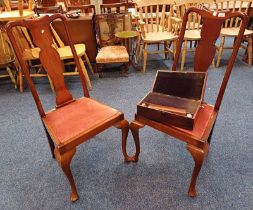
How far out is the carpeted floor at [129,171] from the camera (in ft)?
4.42

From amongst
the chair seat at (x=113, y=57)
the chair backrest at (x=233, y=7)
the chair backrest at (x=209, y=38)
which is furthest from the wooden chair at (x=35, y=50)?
the chair backrest at (x=233, y=7)

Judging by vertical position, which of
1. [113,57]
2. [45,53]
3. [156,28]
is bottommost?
[113,57]

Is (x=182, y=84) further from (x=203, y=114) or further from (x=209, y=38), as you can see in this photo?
(x=209, y=38)

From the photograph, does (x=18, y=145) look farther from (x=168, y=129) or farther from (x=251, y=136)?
(x=251, y=136)

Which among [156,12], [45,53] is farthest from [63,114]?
[156,12]

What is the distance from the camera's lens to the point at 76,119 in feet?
4.41

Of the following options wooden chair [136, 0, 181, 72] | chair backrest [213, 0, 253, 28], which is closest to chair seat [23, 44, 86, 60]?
wooden chair [136, 0, 181, 72]

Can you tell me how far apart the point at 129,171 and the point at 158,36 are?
6.71 ft

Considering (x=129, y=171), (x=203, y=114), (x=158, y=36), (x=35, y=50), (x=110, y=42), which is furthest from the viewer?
(x=110, y=42)

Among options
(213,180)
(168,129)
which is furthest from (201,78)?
(213,180)

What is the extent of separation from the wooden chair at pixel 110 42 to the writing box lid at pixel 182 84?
4.71ft

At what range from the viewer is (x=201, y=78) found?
133 centimetres

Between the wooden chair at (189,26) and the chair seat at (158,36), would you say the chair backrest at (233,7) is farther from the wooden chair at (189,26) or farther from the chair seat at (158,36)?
the chair seat at (158,36)

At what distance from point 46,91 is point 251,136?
7.74ft
